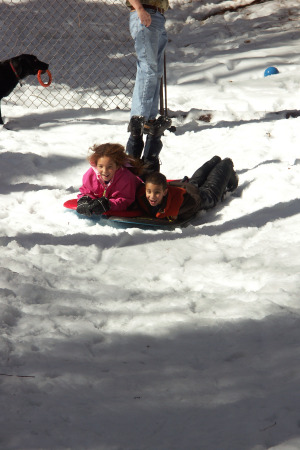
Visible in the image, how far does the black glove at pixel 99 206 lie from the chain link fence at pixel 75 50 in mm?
3607

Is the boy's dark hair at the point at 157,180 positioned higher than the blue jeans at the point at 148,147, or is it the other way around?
the boy's dark hair at the point at 157,180

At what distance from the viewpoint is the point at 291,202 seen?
14.5ft

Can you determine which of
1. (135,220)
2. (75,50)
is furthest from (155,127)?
(75,50)

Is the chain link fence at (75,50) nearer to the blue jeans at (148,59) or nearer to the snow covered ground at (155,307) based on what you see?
the snow covered ground at (155,307)

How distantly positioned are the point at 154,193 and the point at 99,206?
445 millimetres

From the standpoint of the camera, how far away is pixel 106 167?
427cm

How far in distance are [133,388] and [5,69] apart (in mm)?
5747

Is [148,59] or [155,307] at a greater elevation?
[148,59]

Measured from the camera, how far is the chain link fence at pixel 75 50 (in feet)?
26.2

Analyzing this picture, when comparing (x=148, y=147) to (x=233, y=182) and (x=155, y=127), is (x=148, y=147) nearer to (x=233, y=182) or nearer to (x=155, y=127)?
(x=155, y=127)

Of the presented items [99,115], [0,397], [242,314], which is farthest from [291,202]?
[99,115]

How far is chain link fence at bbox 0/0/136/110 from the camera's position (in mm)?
7988

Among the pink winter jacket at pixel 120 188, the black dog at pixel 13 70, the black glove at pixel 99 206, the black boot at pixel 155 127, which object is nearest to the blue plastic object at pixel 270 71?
the black dog at pixel 13 70

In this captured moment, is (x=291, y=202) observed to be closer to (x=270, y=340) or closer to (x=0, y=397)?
(x=270, y=340)
